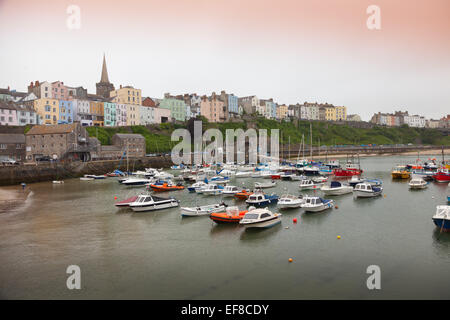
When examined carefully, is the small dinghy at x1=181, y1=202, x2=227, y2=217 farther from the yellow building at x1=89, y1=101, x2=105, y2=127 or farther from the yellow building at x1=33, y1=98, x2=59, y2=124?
the yellow building at x1=89, y1=101, x2=105, y2=127

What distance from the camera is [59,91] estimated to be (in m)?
105

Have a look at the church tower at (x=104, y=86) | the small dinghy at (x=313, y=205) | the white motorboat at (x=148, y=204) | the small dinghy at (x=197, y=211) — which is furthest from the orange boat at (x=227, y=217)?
the church tower at (x=104, y=86)

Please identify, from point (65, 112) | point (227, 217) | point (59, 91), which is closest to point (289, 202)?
point (227, 217)

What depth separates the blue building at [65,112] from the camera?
96812mm

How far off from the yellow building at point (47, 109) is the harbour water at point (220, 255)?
2788 inches

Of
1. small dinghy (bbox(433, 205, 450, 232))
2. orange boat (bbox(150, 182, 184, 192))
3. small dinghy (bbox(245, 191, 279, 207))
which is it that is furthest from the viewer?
orange boat (bbox(150, 182, 184, 192))

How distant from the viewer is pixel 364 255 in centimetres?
1992

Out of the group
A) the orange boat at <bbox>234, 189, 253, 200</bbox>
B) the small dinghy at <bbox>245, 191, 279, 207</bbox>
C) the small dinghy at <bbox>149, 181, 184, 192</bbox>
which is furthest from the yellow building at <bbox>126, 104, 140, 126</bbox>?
the small dinghy at <bbox>245, 191, 279, 207</bbox>

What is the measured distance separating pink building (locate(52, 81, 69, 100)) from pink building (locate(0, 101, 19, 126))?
18455 mm

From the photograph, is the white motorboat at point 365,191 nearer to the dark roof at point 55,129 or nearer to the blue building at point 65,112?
the dark roof at point 55,129

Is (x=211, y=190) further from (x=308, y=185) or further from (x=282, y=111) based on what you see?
(x=282, y=111)

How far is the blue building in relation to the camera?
96.8 m

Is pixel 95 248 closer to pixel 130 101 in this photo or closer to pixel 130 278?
pixel 130 278
